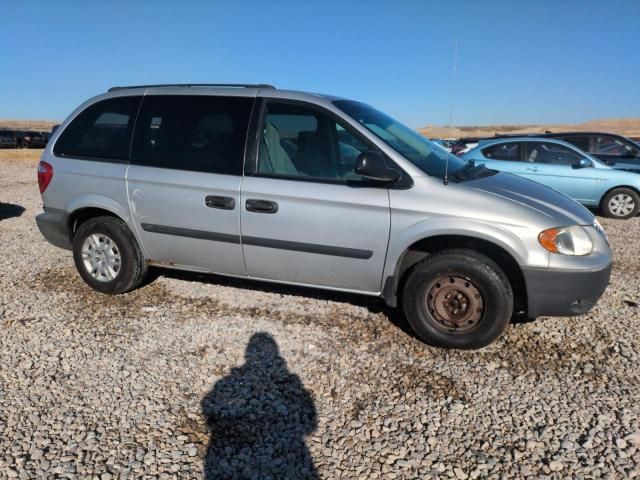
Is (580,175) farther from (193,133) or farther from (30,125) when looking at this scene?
(30,125)

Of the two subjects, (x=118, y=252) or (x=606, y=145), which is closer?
(x=118, y=252)

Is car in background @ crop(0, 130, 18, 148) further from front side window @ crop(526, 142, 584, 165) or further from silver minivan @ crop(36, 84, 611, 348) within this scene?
front side window @ crop(526, 142, 584, 165)

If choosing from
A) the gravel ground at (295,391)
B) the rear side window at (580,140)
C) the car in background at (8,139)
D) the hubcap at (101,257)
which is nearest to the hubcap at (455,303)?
the gravel ground at (295,391)

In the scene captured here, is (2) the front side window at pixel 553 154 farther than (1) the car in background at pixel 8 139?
No

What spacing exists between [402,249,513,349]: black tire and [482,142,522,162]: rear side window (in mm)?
6655

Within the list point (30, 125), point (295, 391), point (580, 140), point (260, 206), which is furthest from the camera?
point (30, 125)

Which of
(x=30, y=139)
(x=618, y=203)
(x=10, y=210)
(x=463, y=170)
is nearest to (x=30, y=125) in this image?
(x=30, y=139)

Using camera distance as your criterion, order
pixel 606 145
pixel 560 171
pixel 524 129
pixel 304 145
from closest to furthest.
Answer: pixel 304 145 → pixel 560 171 → pixel 606 145 → pixel 524 129

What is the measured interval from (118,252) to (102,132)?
1.13 meters

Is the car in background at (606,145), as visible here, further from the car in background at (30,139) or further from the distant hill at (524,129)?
the car in background at (30,139)

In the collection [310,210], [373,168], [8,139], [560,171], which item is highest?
[8,139]

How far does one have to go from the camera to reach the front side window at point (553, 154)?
8945 mm

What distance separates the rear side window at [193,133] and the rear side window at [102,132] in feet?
0.47

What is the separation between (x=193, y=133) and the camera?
3951mm
